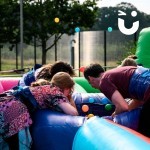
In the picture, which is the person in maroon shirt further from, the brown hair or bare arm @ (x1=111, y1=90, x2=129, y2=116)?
the brown hair

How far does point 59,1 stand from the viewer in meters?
18.3

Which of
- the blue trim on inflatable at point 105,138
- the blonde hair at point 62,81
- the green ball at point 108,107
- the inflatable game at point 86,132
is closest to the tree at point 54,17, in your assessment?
the green ball at point 108,107

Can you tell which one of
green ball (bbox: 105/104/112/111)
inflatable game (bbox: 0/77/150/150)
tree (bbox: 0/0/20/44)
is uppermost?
tree (bbox: 0/0/20/44)

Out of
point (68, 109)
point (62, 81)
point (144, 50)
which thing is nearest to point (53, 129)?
point (68, 109)

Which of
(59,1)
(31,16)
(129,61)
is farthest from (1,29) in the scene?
(129,61)

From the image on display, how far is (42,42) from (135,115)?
15.3m

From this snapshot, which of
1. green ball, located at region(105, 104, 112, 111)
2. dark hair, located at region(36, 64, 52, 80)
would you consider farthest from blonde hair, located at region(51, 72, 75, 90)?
green ball, located at region(105, 104, 112, 111)

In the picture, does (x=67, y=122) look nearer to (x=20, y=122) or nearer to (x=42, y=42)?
(x=20, y=122)

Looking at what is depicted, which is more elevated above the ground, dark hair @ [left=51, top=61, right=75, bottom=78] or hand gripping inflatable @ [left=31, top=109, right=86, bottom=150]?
dark hair @ [left=51, top=61, right=75, bottom=78]

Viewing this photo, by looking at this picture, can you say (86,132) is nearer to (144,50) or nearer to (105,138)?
(105,138)

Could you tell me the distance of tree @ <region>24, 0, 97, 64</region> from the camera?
17797 millimetres

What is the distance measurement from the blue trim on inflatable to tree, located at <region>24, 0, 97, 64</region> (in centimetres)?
1480

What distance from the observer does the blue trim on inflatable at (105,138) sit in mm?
2337

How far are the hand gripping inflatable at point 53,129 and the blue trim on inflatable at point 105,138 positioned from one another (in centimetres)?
22
